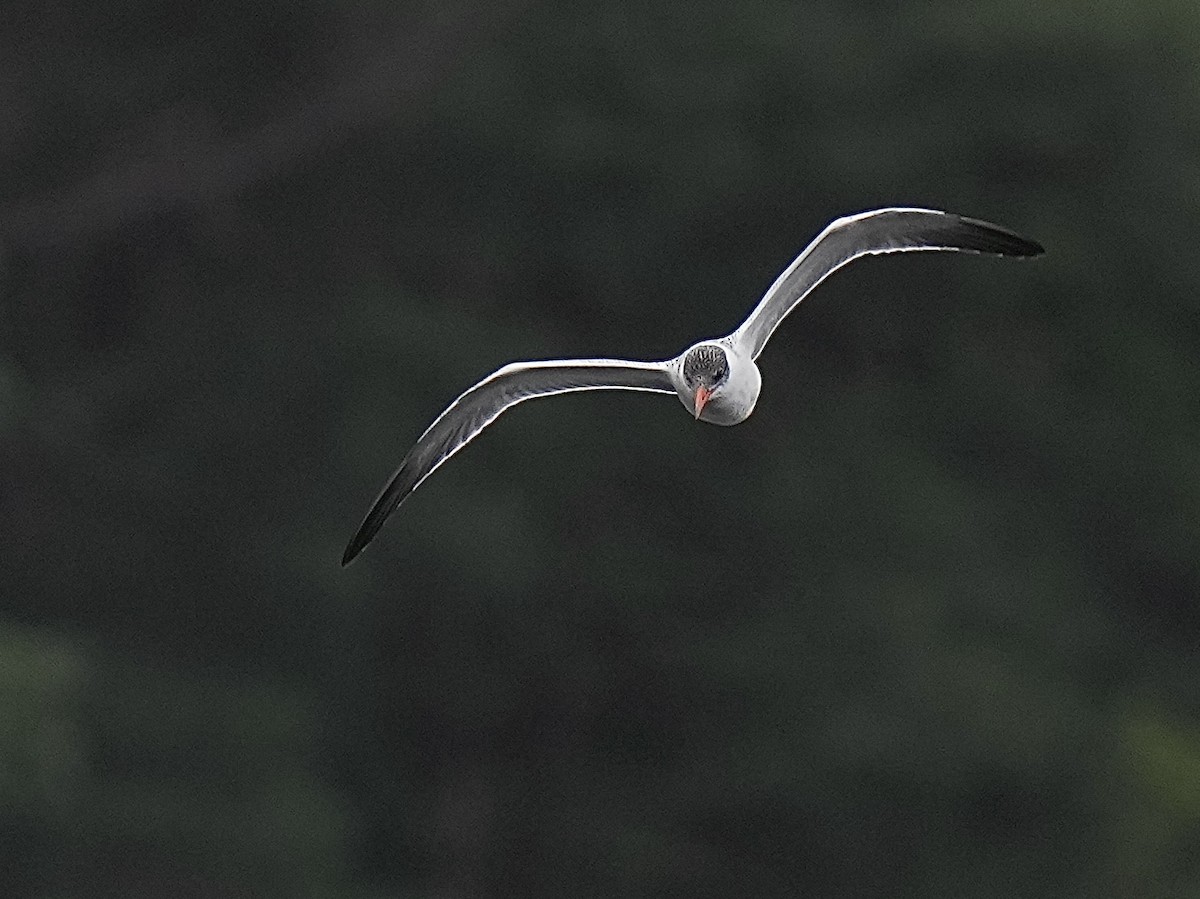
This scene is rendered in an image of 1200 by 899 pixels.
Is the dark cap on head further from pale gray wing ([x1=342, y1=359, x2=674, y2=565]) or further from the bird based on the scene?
pale gray wing ([x1=342, y1=359, x2=674, y2=565])

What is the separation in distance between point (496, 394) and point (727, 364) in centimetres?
86

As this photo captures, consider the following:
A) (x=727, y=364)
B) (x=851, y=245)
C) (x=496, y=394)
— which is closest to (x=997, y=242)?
(x=851, y=245)

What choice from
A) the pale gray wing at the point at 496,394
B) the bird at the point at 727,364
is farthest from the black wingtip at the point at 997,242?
the pale gray wing at the point at 496,394

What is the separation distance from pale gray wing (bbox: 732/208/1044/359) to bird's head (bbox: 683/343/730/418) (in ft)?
0.61

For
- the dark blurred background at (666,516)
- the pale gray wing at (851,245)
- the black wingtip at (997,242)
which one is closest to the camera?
the pale gray wing at (851,245)

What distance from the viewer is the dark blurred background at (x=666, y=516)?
1234cm

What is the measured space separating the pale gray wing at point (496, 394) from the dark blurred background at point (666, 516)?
502 centimetres

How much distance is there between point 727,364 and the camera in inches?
233

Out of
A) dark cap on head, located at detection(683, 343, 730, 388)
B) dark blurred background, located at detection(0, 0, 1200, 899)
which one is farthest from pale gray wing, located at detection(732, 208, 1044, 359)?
dark blurred background, located at detection(0, 0, 1200, 899)

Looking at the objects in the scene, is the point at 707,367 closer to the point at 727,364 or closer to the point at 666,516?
the point at 727,364

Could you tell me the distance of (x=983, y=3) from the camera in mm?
12953

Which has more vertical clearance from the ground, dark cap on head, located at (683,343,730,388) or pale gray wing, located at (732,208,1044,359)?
pale gray wing, located at (732,208,1044,359)

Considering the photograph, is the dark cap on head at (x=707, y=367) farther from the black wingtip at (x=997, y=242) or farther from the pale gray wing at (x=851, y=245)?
the black wingtip at (x=997, y=242)

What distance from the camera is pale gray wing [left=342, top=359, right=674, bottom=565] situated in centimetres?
627
